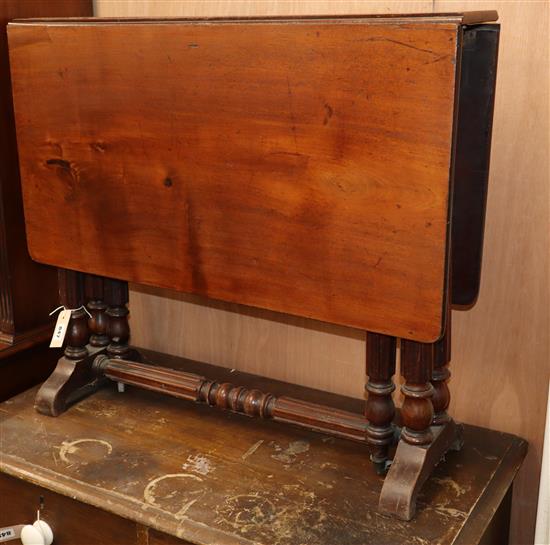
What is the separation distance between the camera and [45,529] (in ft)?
4.79

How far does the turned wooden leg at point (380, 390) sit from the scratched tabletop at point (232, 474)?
80 mm

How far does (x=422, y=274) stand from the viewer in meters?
1.19

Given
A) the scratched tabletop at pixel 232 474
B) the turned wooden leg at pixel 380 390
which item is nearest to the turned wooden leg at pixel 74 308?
the scratched tabletop at pixel 232 474

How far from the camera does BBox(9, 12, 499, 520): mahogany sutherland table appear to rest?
115cm

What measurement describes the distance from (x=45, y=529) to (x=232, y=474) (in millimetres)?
345

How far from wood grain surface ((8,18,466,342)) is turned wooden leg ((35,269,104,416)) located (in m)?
0.11

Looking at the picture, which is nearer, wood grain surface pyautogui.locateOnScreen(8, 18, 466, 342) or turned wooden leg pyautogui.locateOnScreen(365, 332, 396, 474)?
wood grain surface pyautogui.locateOnScreen(8, 18, 466, 342)

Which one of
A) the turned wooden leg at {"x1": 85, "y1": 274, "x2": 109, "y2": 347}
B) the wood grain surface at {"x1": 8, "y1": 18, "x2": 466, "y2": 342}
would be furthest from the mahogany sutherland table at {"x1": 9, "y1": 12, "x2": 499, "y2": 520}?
the turned wooden leg at {"x1": 85, "y1": 274, "x2": 109, "y2": 347}

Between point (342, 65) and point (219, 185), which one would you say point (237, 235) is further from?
point (342, 65)

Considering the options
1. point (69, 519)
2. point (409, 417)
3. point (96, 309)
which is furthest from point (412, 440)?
point (96, 309)

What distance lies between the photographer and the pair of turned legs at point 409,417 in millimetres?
1318

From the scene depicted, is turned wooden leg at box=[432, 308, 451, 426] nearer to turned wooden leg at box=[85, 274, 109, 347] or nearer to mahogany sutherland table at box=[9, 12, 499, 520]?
mahogany sutherland table at box=[9, 12, 499, 520]

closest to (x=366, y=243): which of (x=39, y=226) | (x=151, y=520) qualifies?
(x=151, y=520)

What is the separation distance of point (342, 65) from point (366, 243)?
26 cm
